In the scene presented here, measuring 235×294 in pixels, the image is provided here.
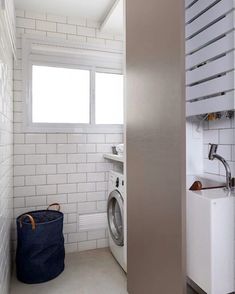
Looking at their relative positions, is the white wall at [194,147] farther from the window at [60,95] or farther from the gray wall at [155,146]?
the window at [60,95]

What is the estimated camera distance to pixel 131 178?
176 cm

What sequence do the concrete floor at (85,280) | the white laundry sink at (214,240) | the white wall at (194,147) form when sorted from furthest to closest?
the concrete floor at (85,280) < the white wall at (194,147) < the white laundry sink at (214,240)

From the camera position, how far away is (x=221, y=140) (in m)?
1.64

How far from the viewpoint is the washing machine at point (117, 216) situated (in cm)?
223

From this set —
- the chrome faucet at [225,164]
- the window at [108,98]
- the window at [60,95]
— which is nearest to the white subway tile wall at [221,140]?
the chrome faucet at [225,164]

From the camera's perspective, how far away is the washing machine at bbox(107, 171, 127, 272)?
7.32 ft

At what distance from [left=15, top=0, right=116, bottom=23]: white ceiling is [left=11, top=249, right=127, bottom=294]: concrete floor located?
262 centimetres

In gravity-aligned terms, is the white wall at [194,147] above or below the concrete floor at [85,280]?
above

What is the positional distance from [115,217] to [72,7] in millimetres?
2251

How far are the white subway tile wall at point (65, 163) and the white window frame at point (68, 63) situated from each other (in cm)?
6

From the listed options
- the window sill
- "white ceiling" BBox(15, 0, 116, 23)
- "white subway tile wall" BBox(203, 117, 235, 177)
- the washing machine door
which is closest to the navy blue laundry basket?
the washing machine door

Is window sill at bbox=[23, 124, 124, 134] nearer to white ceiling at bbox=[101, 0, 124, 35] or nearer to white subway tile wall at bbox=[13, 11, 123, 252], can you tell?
white subway tile wall at bbox=[13, 11, 123, 252]

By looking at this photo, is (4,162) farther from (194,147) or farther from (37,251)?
(194,147)

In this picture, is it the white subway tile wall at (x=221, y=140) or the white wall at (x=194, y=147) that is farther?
the white wall at (x=194, y=147)
